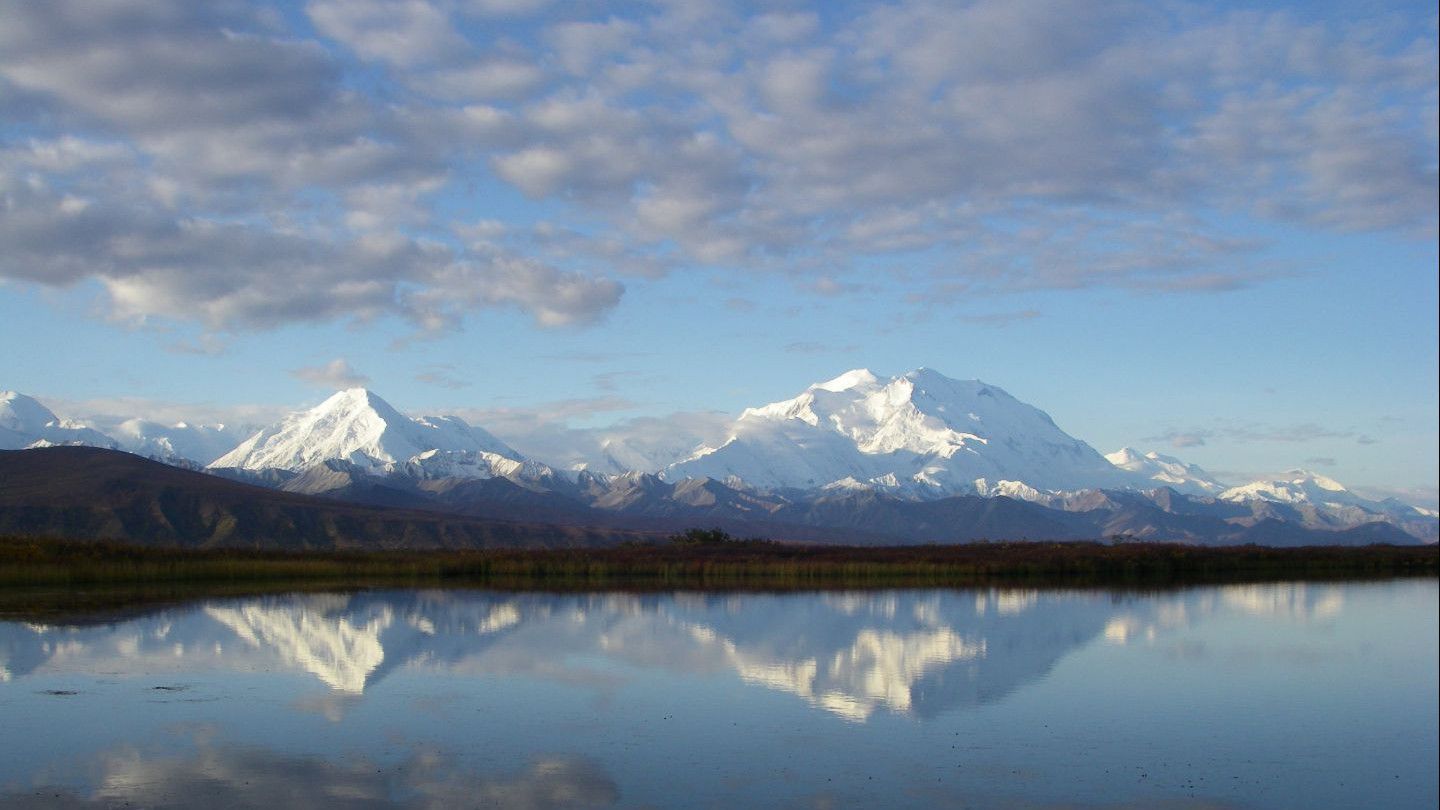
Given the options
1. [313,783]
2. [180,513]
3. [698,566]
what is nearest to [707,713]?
[313,783]

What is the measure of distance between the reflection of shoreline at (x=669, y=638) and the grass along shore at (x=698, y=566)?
10937mm

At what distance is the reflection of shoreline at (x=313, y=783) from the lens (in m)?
14.7

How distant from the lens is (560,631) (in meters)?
33.1

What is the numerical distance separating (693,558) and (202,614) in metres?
32.7

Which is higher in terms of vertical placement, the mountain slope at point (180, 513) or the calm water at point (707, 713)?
the mountain slope at point (180, 513)

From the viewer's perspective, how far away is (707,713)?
67.8ft

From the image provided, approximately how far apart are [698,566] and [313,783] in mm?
46768

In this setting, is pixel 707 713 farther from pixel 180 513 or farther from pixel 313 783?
pixel 180 513

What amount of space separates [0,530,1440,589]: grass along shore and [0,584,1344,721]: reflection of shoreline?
431 inches

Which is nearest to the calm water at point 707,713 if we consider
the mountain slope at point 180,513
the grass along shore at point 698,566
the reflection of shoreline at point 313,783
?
the reflection of shoreline at point 313,783

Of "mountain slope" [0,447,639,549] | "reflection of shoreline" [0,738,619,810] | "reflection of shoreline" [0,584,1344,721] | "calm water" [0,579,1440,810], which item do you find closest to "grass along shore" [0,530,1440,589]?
"reflection of shoreline" [0,584,1344,721]

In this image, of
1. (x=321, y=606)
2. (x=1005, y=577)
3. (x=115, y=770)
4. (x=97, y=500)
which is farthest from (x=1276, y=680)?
(x=97, y=500)

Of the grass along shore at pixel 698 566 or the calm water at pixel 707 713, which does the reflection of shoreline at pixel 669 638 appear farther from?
the grass along shore at pixel 698 566

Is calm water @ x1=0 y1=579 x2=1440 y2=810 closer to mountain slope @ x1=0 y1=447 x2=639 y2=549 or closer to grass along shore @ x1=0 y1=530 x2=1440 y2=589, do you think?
grass along shore @ x1=0 y1=530 x2=1440 y2=589
